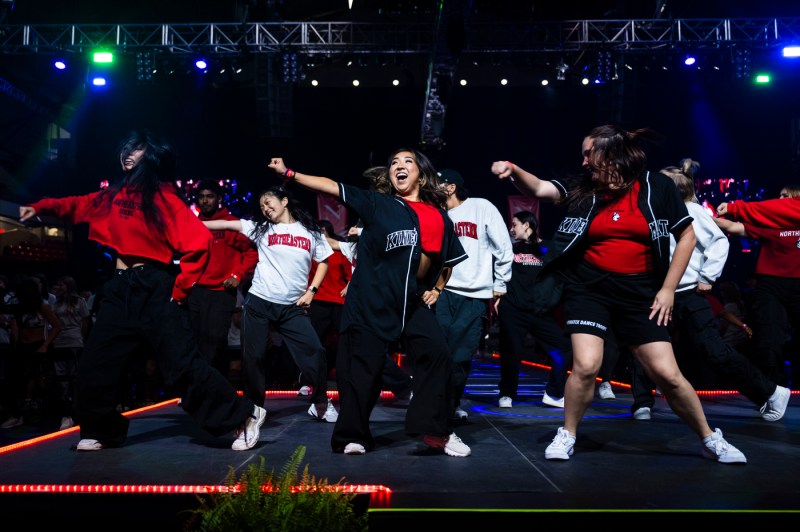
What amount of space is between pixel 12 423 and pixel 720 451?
6105mm

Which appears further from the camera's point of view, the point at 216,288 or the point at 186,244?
the point at 216,288

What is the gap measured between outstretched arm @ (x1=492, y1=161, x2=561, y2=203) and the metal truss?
34.0ft

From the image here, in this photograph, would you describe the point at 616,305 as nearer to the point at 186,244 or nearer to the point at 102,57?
the point at 186,244

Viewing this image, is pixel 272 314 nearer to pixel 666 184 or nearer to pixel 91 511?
pixel 91 511

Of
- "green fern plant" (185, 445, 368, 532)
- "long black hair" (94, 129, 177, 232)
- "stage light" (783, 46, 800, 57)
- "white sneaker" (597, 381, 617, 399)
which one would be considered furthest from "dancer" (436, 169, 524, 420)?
"stage light" (783, 46, 800, 57)

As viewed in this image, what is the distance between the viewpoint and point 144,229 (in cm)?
396

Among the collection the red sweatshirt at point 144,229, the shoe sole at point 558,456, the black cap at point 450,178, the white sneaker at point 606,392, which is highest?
the black cap at point 450,178

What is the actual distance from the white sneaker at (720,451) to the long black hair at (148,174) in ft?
10.2

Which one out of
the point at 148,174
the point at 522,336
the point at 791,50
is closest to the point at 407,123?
the point at 791,50

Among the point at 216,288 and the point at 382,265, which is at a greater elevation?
the point at 382,265

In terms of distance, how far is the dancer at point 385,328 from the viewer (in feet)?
12.4

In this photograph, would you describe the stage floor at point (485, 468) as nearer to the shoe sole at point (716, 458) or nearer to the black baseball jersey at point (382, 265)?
the shoe sole at point (716, 458)

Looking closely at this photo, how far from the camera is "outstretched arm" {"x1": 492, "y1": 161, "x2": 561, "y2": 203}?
10.9 ft

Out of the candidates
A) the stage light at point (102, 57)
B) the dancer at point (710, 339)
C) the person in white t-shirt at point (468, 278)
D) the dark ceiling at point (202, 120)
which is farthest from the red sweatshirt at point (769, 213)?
the dark ceiling at point (202, 120)
